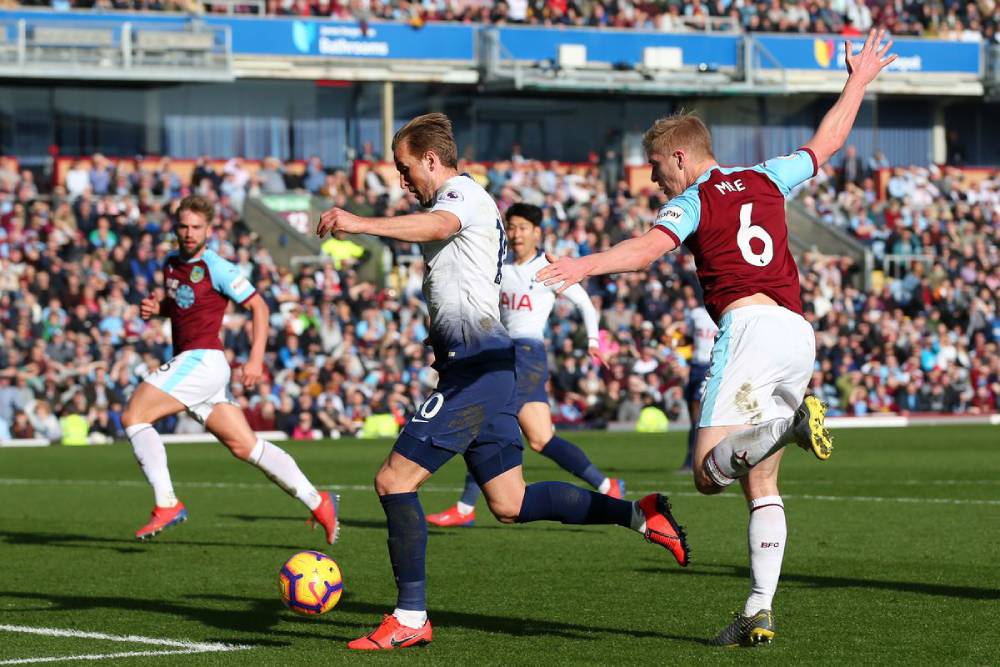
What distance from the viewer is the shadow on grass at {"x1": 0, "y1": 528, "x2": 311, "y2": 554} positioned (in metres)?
12.2

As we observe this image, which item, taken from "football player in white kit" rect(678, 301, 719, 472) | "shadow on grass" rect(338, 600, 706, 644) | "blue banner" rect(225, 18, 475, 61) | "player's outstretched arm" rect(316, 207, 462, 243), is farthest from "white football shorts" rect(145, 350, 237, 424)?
"blue banner" rect(225, 18, 475, 61)

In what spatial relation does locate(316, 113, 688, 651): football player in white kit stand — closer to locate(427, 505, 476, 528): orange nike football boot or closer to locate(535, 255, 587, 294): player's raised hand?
locate(535, 255, 587, 294): player's raised hand

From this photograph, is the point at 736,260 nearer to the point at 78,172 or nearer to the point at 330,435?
the point at 330,435

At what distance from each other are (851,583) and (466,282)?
10.9 ft

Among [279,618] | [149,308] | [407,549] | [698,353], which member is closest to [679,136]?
[407,549]

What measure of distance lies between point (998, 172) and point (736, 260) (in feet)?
141

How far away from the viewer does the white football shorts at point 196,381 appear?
1167 centimetres

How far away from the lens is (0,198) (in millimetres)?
32062

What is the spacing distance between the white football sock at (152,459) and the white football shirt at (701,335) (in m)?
7.34

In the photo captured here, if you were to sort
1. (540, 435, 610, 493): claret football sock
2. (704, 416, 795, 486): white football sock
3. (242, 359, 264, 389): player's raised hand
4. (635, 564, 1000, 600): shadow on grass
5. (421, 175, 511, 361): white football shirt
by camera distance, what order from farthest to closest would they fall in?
(540, 435, 610, 493): claret football sock → (242, 359, 264, 389): player's raised hand → (635, 564, 1000, 600): shadow on grass → (421, 175, 511, 361): white football shirt → (704, 416, 795, 486): white football sock

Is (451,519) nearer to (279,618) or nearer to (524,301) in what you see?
(524,301)

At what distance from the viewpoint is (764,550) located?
733cm

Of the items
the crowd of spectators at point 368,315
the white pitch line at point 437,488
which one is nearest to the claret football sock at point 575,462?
the white pitch line at point 437,488

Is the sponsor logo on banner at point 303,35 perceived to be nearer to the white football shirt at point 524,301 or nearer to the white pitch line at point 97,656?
the white football shirt at point 524,301
